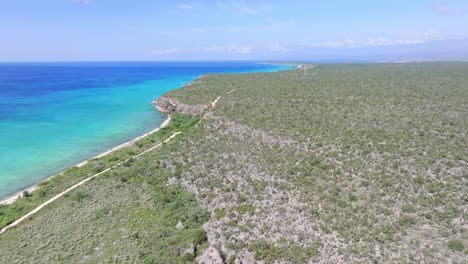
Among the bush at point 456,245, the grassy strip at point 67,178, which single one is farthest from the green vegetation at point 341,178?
the grassy strip at point 67,178

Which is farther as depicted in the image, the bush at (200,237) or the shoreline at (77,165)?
the shoreline at (77,165)

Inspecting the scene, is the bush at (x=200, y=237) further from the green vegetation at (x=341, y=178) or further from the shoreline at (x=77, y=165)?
the shoreline at (x=77, y=165)

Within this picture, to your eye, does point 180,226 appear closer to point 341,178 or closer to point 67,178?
point 341,178

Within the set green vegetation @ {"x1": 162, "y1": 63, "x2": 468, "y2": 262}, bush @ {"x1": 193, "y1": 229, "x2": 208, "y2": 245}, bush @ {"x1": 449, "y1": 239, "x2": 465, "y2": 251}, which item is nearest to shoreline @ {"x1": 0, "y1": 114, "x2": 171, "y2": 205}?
green vegetation @ {"x1": 162, "y1": 63, "x2": 468, "y2": 262}

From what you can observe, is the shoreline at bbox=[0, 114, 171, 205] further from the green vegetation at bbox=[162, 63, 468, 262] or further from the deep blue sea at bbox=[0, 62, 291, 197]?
the green vegetation at bbox=[162, 63, 468, 262]

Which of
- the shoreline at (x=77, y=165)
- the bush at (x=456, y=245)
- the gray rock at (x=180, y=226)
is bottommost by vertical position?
the shoreline at (x=77, y=165)

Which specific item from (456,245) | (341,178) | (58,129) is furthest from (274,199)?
(58,129)

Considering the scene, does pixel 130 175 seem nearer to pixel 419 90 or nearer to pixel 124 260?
pixel 124 260
